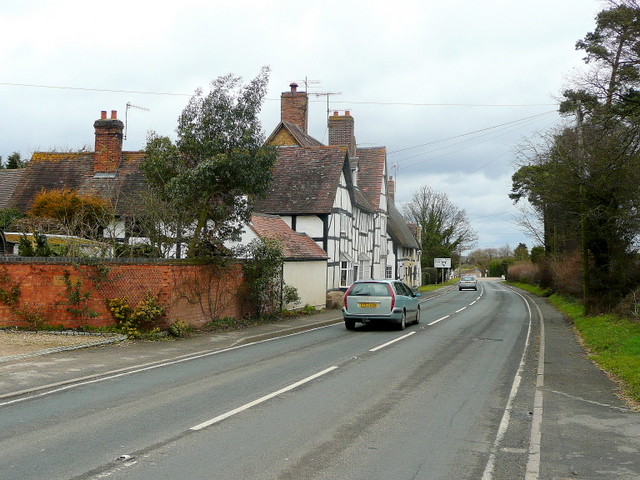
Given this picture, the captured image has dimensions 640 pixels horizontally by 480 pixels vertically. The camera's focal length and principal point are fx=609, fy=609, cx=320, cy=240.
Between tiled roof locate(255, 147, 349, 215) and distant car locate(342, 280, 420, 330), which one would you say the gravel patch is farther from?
tiled roof locate(255, 147, 349, 215)

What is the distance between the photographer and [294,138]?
38.9 m

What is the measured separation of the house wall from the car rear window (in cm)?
447

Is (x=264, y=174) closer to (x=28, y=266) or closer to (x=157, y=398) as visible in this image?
(x=28, y=266)

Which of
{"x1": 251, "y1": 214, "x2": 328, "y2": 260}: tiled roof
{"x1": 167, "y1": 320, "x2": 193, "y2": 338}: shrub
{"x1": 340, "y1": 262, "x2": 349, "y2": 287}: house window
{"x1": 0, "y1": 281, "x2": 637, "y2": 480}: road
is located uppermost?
{"x1": 251, "y1": 214, "x2": 328, "y2": 260}: tiled roof

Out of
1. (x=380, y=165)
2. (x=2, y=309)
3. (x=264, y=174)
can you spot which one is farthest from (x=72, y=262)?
(x=380, y=165)

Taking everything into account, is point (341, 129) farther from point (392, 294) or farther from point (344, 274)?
point (392, 294)

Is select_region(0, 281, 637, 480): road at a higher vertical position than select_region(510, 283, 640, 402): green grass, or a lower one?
lower

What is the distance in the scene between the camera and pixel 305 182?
30109 millimetres

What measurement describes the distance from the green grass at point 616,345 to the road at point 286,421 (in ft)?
4.75

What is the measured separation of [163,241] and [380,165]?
26941mm

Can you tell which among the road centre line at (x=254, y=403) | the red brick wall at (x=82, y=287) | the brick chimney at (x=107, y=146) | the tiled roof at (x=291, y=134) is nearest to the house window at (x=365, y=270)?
the tiled roof at (x=291, y=134)

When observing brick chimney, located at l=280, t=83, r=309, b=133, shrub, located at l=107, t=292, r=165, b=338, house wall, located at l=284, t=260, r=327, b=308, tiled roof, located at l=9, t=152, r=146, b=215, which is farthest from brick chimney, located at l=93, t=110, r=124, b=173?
shrub, located at l=107, t=292, r=165, b=338

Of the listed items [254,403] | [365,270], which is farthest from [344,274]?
[254,403]

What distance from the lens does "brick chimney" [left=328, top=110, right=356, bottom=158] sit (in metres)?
40.6
